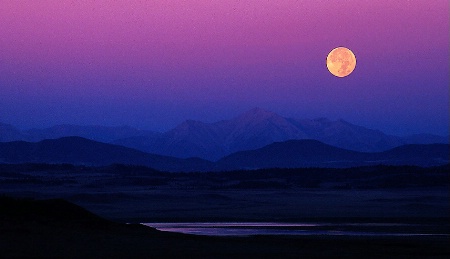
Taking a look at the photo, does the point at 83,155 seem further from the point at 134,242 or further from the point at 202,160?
the point at 134,242

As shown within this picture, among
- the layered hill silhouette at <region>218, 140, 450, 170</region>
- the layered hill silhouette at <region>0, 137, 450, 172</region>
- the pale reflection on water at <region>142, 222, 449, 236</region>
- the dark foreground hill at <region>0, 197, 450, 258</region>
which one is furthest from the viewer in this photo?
the layered hill silhouette at <region>218, 140, 450, 170</region>

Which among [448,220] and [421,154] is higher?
[421,154]

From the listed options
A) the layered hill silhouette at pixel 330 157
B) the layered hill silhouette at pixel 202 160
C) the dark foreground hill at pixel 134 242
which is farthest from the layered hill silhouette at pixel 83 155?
the dark foreground hill at pixel 134 242

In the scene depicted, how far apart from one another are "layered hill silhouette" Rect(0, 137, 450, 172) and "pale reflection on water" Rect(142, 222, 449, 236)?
117620 millimetres

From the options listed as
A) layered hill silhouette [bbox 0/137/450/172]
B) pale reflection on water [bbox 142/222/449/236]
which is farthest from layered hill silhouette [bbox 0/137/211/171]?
pale reflection on water [bbox 142/222/449/236]

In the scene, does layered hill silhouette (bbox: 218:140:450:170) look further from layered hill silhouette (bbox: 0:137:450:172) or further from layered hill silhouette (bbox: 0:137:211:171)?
layered hill silhouette (bbox: 0:137:211:171)

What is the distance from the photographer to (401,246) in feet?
96.2

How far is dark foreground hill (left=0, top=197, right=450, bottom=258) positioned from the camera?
25531 millimetres

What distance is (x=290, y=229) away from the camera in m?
36.8

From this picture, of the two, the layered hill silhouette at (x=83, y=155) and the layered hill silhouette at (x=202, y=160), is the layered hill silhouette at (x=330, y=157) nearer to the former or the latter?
the layered hill silhouette at (x=202, y=160)

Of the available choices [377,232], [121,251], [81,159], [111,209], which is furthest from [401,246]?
[81,159]

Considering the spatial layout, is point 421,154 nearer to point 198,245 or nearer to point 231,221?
point 231,221

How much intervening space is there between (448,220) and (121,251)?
1983 centimetres

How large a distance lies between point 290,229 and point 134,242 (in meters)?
9.98
